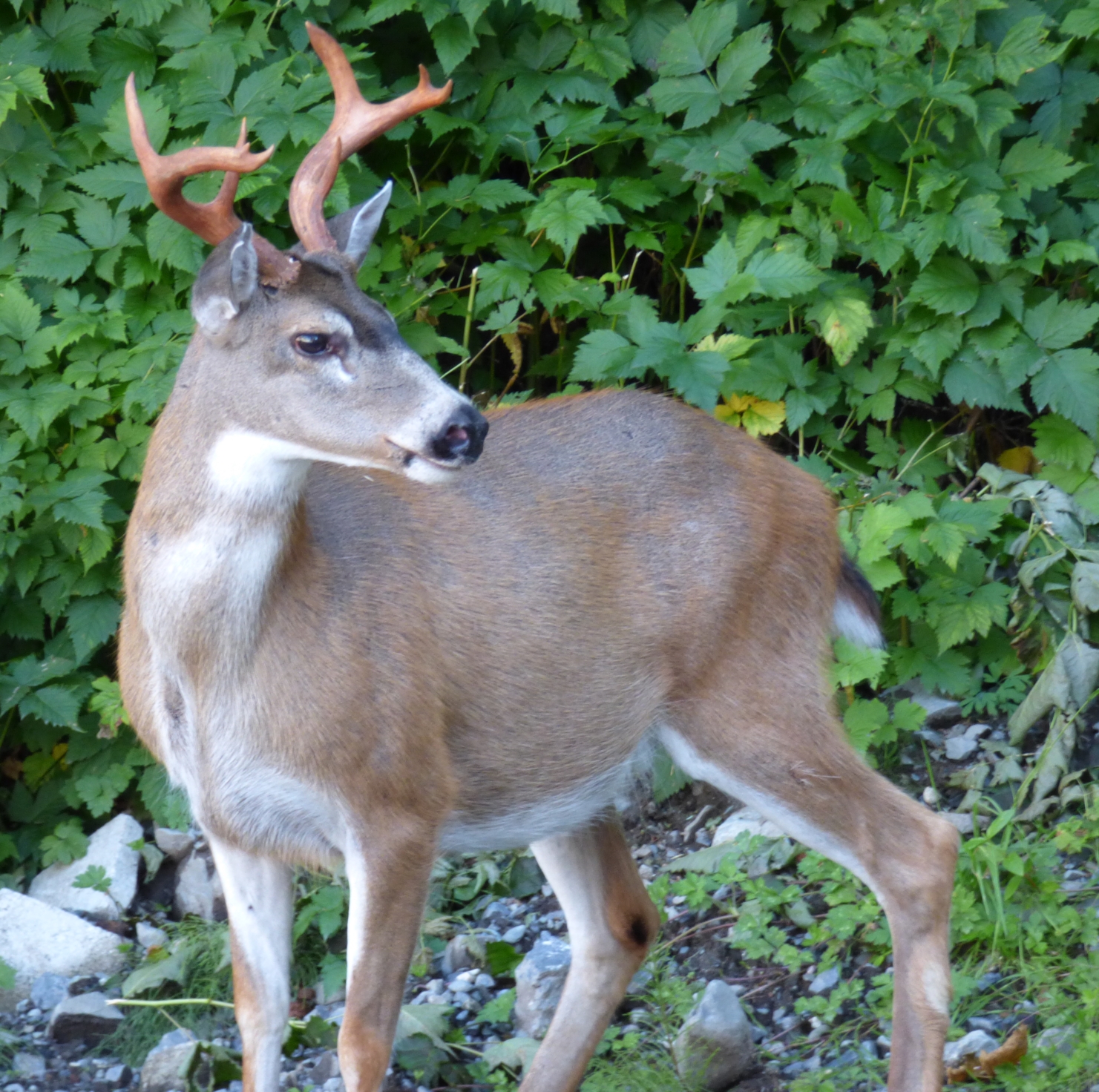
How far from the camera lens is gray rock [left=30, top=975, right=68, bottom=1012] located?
5.05 m

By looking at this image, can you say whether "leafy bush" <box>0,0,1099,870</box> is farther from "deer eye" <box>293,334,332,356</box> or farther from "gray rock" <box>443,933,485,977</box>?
"deer eye" <box>293,334,332,356</box>

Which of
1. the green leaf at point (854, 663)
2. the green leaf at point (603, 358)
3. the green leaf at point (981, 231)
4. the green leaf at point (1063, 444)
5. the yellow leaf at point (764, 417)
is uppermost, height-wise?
the green leaf at point (981, 231)

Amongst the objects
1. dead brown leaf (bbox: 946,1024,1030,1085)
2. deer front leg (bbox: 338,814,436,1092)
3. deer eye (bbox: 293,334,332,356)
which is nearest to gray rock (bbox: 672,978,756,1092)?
dead brown leaf (bbox: 946,1024,1030,1085)

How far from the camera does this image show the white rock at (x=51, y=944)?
5180 mm

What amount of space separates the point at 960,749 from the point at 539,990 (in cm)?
175

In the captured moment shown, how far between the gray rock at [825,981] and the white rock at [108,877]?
2347 mm

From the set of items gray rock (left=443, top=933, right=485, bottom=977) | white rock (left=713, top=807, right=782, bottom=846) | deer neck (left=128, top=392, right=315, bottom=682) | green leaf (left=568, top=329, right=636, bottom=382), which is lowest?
gray rock (left=443, top=933, right=485, bottom=977)

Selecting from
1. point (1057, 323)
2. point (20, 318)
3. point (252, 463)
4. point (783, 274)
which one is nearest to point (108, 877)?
point (20, 318)

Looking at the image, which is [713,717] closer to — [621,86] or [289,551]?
[289,551]

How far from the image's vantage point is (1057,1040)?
13.5 ft

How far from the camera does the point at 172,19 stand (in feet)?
18.1

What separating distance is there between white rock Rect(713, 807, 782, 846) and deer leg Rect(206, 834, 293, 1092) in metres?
1.80

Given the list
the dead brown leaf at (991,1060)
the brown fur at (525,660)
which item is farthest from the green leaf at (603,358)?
the dead brown leaf at (991,1060)

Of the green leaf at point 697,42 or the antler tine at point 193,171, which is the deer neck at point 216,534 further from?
the green leaf at point 697,42
